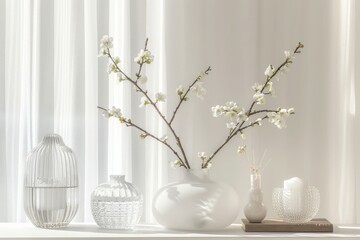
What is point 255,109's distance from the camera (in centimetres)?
268

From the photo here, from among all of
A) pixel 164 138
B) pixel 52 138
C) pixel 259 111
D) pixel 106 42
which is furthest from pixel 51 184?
pixel 259 111

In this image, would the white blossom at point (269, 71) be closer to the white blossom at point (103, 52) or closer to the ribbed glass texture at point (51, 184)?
the white blossom at point (103, 52)

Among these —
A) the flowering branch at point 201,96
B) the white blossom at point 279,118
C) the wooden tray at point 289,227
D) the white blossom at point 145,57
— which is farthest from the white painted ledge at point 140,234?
the white blossom at point 145,57

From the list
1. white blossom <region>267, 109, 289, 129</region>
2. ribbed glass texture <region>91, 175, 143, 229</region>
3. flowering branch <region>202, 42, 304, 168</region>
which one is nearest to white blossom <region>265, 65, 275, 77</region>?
flowering branch <region>202, 42, 304, 168</region>

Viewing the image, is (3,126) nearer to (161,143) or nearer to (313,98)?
(161,143)

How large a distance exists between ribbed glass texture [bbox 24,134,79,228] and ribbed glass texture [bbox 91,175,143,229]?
0.10 metres

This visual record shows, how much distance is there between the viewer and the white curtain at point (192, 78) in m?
2.65

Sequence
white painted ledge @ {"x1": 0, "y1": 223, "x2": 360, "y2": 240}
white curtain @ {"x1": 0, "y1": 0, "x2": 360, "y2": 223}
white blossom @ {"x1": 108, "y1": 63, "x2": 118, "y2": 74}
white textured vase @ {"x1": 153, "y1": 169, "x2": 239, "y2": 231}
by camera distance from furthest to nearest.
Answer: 1. white curtain @ {"x1": 0, "y1": 0, "x2": 360, "y2": 223}
2. white blossom @ {"x1": 108, "y1": 63, "x2": 118, "y2": 74}
3. white textured vase @ {"x1": 153, "y1": 169, "x2": 239, "y2": 231}
4. white painted ledge @ {"x1": 0, "y1": 223, "x2": 360, "y2": 240}

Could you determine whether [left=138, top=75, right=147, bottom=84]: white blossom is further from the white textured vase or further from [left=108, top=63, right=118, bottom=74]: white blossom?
the white textured vase

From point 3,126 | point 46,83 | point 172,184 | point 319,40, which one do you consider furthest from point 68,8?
point 319,40

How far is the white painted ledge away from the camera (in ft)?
7.26

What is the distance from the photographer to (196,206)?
2371mm

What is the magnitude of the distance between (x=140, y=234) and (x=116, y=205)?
0.17 meters

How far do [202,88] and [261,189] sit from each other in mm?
453
